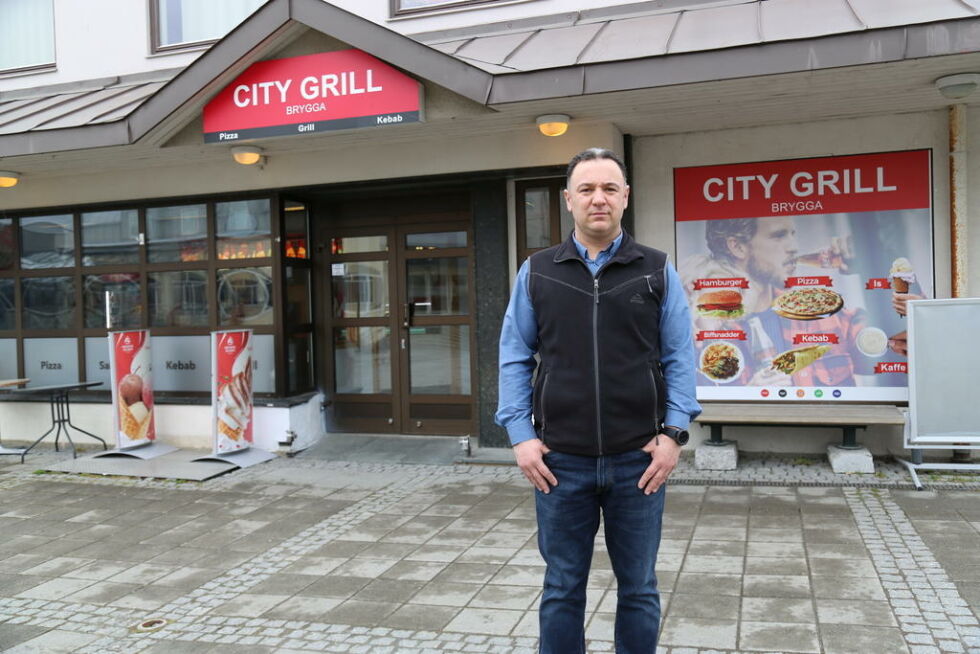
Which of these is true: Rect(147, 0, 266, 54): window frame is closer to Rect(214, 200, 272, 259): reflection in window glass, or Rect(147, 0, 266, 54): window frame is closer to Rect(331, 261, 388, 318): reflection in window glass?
Rect(214, 200, 272, 259): reflection in window glass

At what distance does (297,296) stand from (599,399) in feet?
21.8

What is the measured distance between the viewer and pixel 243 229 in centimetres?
896

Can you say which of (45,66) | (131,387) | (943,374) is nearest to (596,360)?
(943,374)

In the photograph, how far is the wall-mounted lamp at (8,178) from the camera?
352 inches

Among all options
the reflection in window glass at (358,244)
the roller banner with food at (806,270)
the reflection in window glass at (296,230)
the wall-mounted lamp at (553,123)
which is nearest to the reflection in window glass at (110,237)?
the reflection in window glass at (296,230)

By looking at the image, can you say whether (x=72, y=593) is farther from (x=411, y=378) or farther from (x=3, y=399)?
(x=3, y=399)

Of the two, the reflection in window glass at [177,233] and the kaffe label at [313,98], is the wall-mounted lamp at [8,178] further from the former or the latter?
the kaffe label at [313,98]

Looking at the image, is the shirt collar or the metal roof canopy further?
the metal roof canopy

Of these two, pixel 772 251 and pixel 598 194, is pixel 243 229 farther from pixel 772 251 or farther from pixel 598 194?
pixel 598 194

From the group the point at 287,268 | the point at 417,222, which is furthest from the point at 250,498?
the point at 417,222

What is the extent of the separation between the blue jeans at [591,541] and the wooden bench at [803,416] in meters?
4.41

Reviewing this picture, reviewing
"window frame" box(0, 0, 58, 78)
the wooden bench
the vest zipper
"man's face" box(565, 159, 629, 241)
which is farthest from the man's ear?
"window frame" box(0, 0, 58, 78)

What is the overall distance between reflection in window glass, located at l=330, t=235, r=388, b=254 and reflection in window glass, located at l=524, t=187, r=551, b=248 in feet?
5.60

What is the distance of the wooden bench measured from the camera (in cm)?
690
